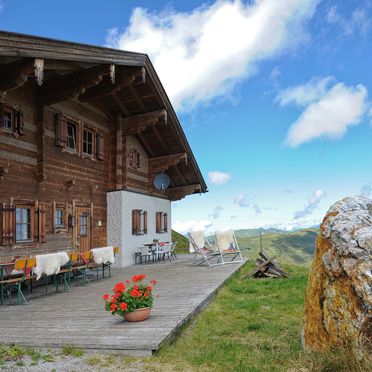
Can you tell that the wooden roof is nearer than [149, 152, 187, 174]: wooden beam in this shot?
Yes

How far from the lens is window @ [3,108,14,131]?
9.01 m

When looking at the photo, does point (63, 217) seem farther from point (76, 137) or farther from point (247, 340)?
point (247, 340)

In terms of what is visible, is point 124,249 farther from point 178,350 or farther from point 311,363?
point 311,363

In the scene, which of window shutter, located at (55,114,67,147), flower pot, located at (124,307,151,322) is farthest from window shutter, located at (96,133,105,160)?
flower pot, located at (124,307,151,322)

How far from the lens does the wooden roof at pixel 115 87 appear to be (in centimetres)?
764

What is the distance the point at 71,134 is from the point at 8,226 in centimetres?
367

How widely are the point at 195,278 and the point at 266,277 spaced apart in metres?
A: 2.17

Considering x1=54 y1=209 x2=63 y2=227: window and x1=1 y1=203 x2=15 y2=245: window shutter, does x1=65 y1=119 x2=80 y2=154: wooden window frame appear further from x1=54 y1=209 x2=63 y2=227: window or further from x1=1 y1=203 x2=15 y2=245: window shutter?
x1=1 y1=203 x2=15 y2=245: window shutter

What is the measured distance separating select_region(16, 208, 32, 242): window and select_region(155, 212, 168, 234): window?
7557 millimetres

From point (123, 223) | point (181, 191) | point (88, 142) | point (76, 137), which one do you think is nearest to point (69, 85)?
point (76, 137)

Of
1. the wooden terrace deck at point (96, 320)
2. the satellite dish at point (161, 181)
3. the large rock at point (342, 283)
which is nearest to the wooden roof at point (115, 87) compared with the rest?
Result: the satellite dish at point (161, 181)

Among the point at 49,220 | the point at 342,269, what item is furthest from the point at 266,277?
the point at 342,269

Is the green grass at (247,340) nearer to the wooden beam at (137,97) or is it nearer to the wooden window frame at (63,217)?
the wooden window frame at (63,217)

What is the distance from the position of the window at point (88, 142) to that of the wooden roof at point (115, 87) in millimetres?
976
